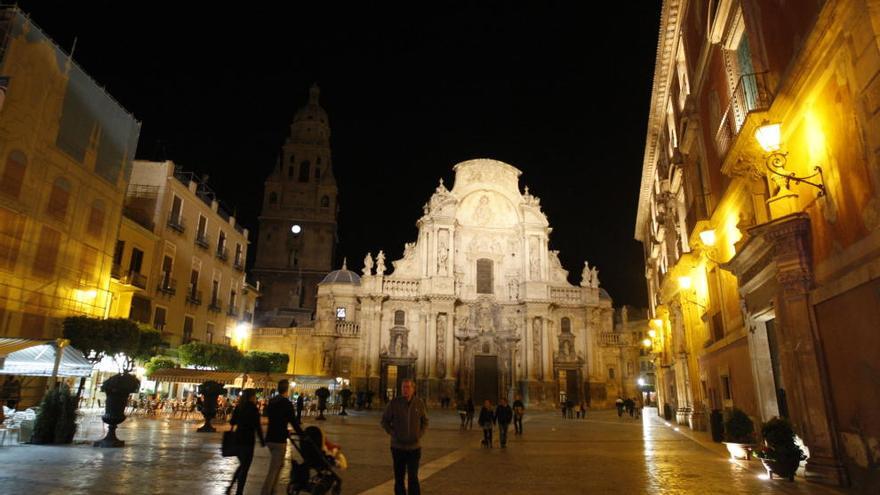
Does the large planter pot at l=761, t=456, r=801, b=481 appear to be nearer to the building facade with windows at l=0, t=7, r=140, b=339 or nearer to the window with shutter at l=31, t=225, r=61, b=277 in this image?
the building facade with windows at l=0, t=7, r=140, b=339

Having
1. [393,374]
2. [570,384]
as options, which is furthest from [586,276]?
[393,374]

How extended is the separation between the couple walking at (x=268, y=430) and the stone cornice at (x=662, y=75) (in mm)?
17269

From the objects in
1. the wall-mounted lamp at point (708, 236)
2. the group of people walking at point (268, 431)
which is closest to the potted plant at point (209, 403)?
the group of people walking at point (268, 431)

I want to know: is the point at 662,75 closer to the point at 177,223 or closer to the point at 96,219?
the point at 96,219

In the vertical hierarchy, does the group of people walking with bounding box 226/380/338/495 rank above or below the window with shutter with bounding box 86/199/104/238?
below

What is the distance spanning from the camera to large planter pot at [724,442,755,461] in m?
10.9

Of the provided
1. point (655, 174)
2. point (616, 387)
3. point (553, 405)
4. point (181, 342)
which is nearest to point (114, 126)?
point (181, 342)

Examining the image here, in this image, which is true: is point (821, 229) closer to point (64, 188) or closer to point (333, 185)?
point (64, 188)

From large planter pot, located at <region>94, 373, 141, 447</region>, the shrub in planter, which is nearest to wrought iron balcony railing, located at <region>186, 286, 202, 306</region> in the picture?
the shrub in planter

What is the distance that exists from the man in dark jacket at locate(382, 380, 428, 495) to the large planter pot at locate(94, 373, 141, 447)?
896 cm

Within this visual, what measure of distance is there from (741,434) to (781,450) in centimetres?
263

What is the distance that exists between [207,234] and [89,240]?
10734 mm

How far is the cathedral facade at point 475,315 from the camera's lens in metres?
39.2

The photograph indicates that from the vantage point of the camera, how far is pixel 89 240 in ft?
73.2
